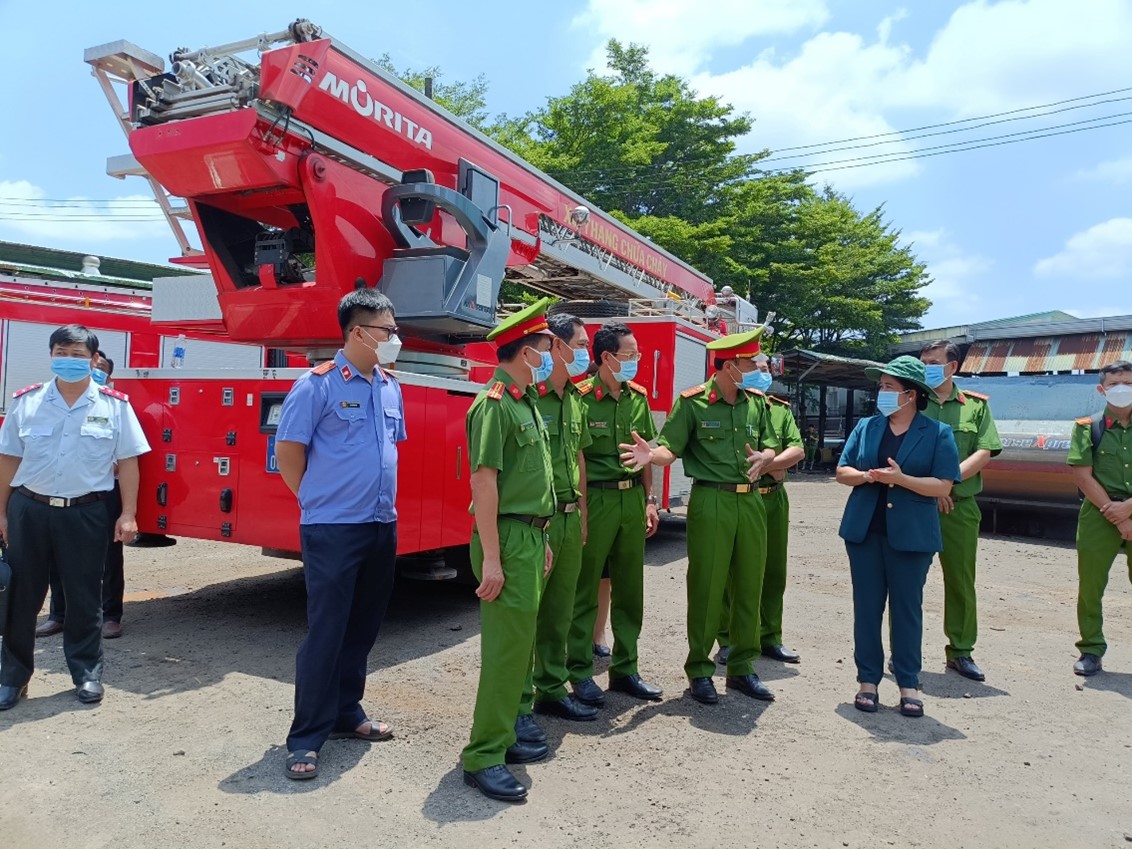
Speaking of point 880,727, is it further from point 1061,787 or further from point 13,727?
point 13,727

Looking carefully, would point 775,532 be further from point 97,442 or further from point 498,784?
point 97,442

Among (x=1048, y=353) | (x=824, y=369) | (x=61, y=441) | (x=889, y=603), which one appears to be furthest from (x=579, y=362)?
(x=824, y=369)

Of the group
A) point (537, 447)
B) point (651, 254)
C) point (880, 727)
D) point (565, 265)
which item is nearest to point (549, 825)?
point (537, 447)

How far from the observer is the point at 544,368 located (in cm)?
361

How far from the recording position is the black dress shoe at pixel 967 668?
489 centimetres

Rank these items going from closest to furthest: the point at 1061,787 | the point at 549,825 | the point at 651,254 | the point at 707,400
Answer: the point at 549,825, the point at 1061,787, the point at 707,400, the point at 651,254

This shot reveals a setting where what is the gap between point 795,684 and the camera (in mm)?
4703

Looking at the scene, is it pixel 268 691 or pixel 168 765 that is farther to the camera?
pixel 268 691

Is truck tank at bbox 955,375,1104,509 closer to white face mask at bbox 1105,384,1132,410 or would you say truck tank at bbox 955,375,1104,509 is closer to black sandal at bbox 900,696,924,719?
white face mask at bbox 1105,384,1132,410

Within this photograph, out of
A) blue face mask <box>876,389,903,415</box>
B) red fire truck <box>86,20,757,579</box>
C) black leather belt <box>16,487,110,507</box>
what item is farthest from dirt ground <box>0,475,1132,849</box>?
blue face mask <box>876,389,903,415</box>

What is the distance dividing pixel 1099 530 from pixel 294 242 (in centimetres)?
535

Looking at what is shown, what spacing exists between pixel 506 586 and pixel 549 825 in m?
0.86

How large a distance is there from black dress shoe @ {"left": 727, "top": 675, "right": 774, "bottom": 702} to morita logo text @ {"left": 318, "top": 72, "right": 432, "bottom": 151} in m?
3.86

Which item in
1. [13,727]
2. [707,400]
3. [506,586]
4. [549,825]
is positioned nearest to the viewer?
[549,825]
